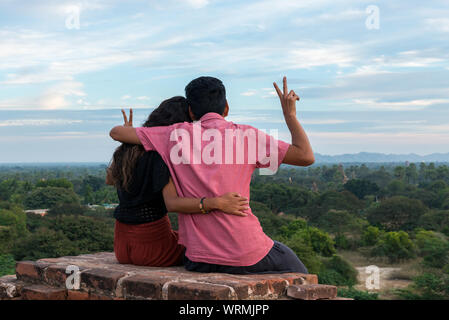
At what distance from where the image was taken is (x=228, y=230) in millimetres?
2652

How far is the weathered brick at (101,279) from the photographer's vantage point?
2.59 meters

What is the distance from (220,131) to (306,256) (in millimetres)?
17926

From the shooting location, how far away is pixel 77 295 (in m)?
2.74

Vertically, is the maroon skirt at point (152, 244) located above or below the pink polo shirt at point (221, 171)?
below

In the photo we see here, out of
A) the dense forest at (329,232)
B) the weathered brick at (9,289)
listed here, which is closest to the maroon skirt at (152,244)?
the weathered brick at (9,289)

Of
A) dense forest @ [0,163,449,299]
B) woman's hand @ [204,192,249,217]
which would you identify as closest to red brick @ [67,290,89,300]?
woman's hand @ [204,192,249,217]

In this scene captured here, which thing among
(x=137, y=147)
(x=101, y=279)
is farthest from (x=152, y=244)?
(x=137, y=147)

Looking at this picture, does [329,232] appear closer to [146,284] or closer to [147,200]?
[147,200]

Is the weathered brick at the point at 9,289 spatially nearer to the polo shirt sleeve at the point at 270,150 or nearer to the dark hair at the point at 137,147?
the dark hair at the point at 137,147

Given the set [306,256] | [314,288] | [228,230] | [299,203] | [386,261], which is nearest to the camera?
[314,288]

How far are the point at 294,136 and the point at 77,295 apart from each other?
1440 millimetres

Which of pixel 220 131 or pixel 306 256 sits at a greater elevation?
pixel 220 131
